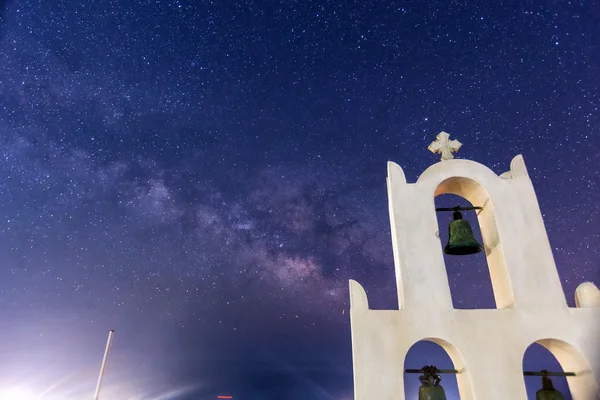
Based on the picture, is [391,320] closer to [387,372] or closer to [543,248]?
[387,372]

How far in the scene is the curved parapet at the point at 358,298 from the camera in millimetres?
4594

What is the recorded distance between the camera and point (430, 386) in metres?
4.62

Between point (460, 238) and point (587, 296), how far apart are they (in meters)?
1.64

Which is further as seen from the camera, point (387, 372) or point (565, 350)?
point (565, 350)

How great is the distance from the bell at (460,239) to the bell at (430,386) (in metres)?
1.79

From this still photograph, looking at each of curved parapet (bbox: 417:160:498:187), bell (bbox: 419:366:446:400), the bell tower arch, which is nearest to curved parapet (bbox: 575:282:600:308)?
the bell tower arch

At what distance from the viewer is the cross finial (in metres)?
5.76

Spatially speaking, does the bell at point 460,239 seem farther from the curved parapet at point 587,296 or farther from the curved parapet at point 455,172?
the curved parapet at point 587,296

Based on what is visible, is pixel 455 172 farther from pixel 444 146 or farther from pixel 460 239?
pixel 460 239

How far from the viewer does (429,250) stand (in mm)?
5012

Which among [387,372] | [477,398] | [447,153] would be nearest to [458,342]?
[477,398]

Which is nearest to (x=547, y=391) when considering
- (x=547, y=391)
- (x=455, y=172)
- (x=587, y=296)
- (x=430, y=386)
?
(x=547, y=391)

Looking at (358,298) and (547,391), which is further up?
(358,298)

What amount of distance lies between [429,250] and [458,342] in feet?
3.88
